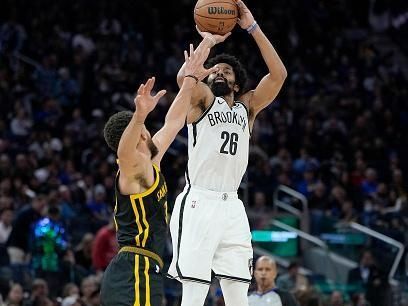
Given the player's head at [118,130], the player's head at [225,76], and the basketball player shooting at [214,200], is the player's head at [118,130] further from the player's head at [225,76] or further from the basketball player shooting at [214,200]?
the player's head at [225,76]

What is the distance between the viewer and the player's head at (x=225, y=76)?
9.10 m

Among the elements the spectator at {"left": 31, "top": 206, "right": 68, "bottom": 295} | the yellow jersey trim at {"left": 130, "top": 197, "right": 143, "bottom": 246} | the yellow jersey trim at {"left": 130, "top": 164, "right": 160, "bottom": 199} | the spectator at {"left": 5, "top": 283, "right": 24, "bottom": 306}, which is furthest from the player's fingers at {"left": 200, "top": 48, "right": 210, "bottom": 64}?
the spectator at {"left": 31, "top": 206, "right": 68, "bottom": 295}

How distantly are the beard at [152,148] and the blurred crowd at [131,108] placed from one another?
4.93m

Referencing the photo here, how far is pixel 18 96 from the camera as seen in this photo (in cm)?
2011

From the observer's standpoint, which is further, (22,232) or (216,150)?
(22,232)

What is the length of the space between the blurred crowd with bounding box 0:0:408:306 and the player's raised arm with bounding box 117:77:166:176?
5235 millimetres

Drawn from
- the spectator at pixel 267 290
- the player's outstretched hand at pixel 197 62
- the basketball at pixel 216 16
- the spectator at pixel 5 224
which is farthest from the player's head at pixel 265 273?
the spectator at pixel 5 224

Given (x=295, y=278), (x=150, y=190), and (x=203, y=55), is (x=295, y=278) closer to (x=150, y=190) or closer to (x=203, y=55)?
(x=203, y=55)

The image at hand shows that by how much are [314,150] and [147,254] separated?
45.4 feet

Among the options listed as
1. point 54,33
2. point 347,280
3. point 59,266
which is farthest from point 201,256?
point 54,33

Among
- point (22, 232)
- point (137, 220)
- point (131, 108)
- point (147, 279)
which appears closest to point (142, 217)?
point (137, 220)

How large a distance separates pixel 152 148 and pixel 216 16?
1.51 m

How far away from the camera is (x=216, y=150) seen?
8867 millimetres

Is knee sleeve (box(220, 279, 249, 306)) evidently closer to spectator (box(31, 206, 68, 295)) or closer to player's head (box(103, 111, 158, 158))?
player's head (box(103, 111, 158, 158))
